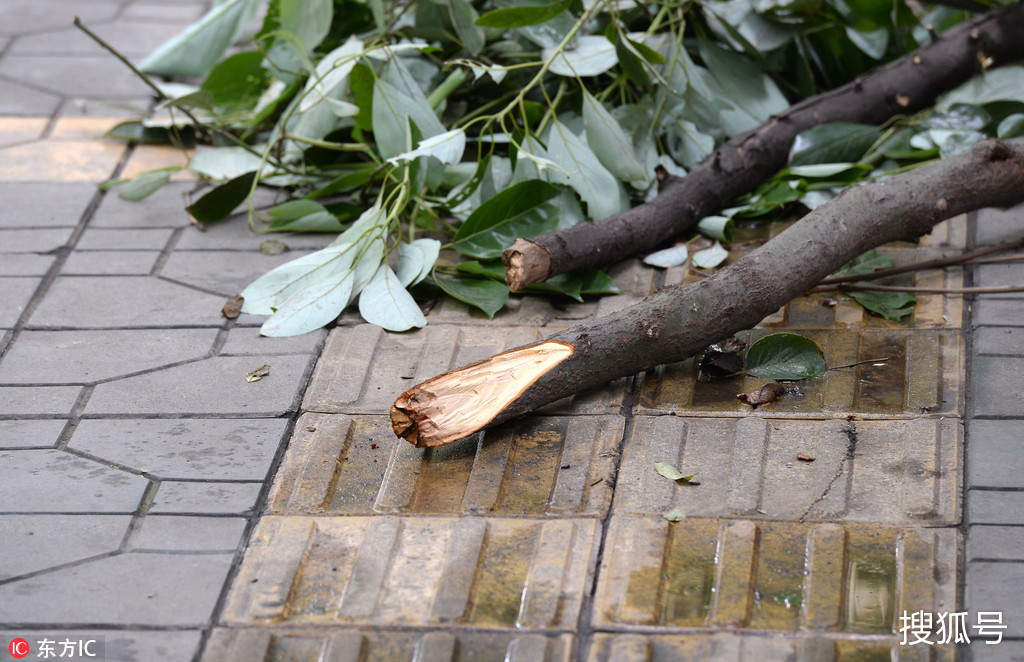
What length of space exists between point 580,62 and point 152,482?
5.14ft

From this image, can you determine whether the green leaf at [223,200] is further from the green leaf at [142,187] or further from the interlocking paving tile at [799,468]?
the interlocking paving tile at [799,468]

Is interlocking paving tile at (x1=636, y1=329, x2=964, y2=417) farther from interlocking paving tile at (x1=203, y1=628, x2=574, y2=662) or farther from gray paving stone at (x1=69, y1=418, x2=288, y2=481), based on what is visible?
gray paving stone at (x1=69, y1=418, x2=288, y2=481)

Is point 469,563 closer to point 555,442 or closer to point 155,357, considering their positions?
point 555,442

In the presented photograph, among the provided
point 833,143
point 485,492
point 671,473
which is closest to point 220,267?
point 485,492

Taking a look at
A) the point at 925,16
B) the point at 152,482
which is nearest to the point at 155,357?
the point at 152,482

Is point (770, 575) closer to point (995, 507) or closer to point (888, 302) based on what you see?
point (995, 507)

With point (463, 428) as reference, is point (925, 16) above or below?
below

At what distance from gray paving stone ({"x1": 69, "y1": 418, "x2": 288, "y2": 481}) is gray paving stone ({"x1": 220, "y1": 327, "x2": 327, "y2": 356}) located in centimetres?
26

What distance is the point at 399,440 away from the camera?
6.63ft

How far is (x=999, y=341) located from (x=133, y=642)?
5.85 ft

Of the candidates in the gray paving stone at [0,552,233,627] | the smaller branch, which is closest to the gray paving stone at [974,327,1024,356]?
the smaller branch

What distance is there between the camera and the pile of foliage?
2.51 m

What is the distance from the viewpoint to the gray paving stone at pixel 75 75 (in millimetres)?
3668

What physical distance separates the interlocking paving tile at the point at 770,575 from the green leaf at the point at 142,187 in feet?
6.11
